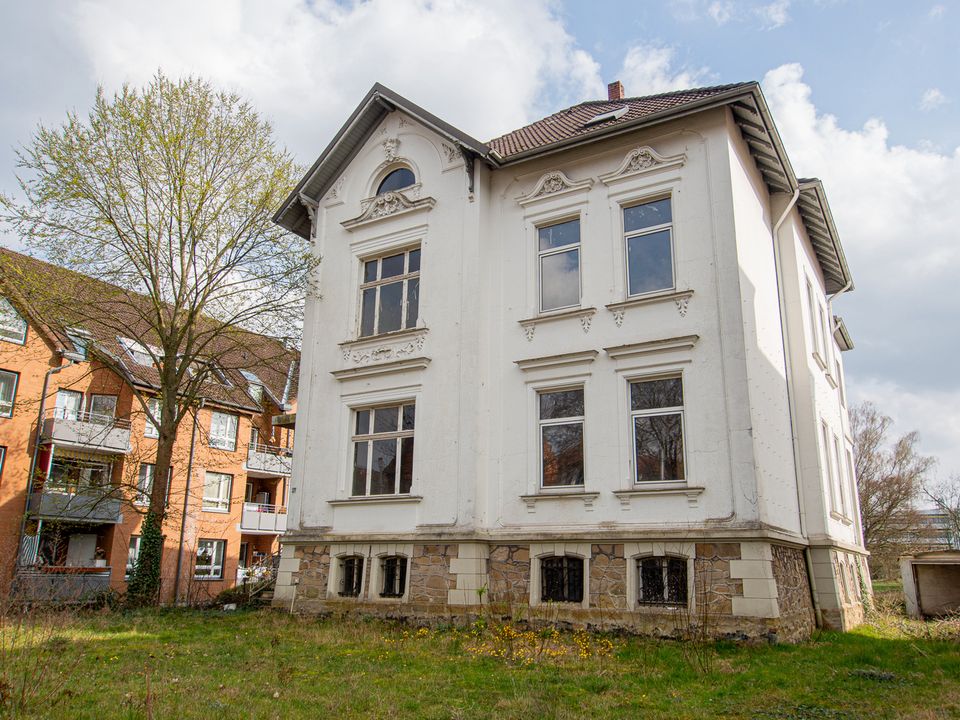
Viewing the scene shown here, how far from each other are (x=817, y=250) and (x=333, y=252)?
1317cm

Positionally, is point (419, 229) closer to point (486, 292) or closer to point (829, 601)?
point (486, 292)

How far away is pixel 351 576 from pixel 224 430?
25345mm

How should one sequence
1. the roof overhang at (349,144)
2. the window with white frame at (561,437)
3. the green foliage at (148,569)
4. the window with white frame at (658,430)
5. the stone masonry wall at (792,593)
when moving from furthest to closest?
the green foliage at (148,569), the roof overhang at (349,144), the window with white frame at (561,437), the window with white frame at (658,430), the stone masonry wall at (792,593)

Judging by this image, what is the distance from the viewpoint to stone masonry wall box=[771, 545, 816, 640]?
40.3ft

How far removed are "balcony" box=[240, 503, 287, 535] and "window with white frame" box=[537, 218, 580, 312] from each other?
86.8 feet

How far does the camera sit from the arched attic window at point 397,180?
1784 centimetres

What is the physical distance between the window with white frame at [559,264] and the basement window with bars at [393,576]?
5.92 m

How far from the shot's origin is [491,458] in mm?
15102

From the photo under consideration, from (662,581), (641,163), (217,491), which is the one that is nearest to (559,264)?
(641,163)

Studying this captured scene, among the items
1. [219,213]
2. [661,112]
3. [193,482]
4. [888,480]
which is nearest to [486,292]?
[661,112]

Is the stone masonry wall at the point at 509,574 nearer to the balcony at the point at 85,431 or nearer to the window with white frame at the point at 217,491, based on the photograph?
the balcony at the point at 85,431

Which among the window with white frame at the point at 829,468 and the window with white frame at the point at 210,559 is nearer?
the window with white frame at the point at 829,468

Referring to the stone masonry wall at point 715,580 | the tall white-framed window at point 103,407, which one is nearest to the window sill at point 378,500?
the stone masonry wall at point 715,580

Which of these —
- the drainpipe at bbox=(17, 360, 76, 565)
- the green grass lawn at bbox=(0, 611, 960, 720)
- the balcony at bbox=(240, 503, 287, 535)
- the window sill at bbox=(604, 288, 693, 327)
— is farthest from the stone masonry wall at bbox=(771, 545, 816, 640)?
the balcony at bbox=(240, 503, 287, 535)
